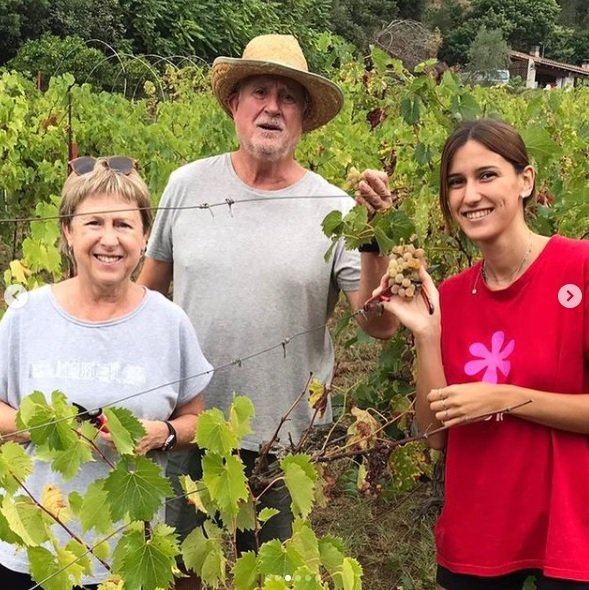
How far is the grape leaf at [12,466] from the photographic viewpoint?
117 centimetres

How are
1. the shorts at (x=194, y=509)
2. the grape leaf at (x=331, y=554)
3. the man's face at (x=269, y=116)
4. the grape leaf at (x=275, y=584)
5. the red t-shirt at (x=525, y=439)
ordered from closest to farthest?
the grape leaf at (x=275, y=584) → the grape leaf at (x=331, y=554) → the red t-shirt at (x=525, y=439) → the man's face at (x=269, y=116) → the shorts at (x=194, y=509)

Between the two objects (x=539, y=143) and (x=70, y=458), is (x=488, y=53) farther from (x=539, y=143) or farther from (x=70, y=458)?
(x=70, y=458)

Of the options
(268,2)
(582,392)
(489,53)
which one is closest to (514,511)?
(582,392)

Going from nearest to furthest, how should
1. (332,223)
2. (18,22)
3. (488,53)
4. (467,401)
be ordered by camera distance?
(467,401), (332,223), (18,22), (488,53)

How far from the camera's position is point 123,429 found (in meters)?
1.19

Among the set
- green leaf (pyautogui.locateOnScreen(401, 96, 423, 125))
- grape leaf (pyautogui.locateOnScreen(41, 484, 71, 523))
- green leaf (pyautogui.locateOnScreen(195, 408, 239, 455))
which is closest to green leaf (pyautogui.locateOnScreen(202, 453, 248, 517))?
green leaf (pyautogui.locateOnScreen(195, 408, 239, 455))

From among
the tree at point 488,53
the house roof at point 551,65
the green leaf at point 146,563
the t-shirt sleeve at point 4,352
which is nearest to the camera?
the green leaf at point 146,563

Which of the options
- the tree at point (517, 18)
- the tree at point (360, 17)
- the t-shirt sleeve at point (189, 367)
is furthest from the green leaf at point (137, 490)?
the tree at point (517, 18)

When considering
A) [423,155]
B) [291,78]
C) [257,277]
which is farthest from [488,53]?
[257,277]

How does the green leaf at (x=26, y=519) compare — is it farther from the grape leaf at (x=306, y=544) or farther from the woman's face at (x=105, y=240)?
the woman's face at (x=105, y=240)

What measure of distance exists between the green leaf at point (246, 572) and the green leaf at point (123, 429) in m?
0.21

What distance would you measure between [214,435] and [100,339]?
503 mm

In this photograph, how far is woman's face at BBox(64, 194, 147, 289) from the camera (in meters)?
1.64

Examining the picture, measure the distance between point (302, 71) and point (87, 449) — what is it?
3.45ft
